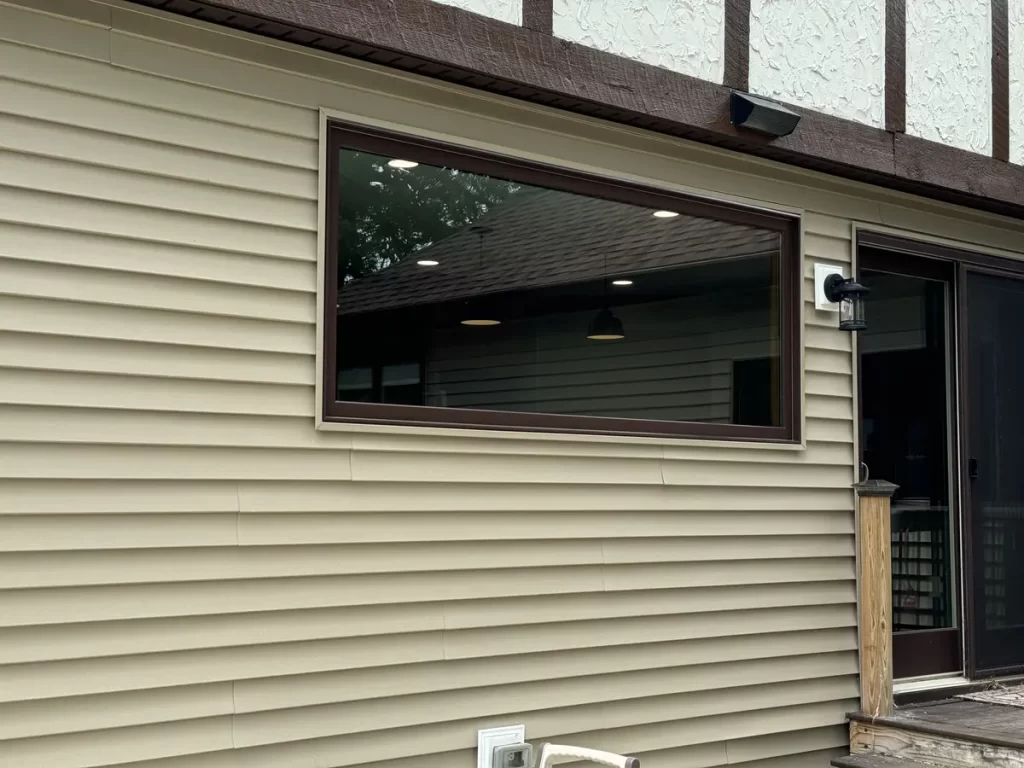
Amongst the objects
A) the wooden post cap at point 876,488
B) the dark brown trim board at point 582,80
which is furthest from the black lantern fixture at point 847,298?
the wooden post cap at point 876,488

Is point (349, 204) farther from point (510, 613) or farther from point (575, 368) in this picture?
point (510, 613)

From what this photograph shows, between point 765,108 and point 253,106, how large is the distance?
1.99 metres

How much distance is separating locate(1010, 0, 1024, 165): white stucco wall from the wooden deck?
8.59 ft

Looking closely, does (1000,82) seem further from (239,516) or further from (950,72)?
(239,516)

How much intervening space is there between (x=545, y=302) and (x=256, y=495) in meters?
1.32

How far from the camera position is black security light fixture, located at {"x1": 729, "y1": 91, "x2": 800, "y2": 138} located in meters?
4.57

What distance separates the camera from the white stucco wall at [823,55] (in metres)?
4.82

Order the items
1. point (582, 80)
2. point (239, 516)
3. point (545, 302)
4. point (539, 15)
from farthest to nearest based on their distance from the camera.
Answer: point (545, 302)
point (582, 80)
point (539, 15)
point (239, 516)

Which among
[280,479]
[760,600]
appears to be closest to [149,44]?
[280,479]

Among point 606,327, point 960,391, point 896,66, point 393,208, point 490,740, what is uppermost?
point 896,66

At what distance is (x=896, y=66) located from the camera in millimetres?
5316

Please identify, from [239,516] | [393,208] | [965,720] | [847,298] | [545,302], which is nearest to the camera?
[239,516]

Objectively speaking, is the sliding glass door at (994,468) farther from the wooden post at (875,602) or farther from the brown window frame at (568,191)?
the brown window frame at (568,191)

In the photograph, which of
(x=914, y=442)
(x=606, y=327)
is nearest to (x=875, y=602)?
(x=914, y=442)
